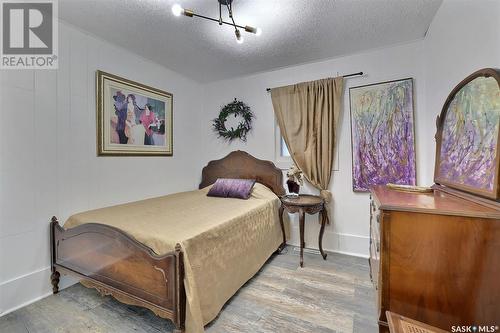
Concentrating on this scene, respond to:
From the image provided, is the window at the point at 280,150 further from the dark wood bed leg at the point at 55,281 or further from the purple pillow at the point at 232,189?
the dark wood bed leg at the point at 55,281

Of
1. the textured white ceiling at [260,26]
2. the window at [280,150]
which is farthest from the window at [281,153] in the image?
the textured white ceiling at [260,26]

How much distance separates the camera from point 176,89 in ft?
11.2

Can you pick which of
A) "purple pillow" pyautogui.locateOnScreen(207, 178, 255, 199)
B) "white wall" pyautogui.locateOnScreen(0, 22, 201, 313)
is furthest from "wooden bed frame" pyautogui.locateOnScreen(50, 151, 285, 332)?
"purple pillow" pyautogui.locateOnScreen(207, 178, 255, 199)

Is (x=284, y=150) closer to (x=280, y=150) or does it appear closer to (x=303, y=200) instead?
(x=280, y=150)

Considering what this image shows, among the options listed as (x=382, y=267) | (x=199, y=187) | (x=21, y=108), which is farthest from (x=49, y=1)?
(x=382, y=267)

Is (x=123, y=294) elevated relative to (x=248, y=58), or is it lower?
lower

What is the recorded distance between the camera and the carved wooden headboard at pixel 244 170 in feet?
10.7

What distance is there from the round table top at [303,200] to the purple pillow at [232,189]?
1.65ft

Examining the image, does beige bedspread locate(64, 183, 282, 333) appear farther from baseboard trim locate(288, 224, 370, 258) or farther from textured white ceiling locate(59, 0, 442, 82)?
textured white ceiling locate(59, 0, 442, 82)

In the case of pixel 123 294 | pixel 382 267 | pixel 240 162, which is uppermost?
pixel 240 162

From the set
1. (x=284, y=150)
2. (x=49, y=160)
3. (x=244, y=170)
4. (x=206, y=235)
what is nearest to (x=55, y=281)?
(x=49, y=160)

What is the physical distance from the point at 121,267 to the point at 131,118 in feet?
5.88

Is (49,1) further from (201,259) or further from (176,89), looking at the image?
(201,259)

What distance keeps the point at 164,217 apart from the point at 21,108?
1503mm
